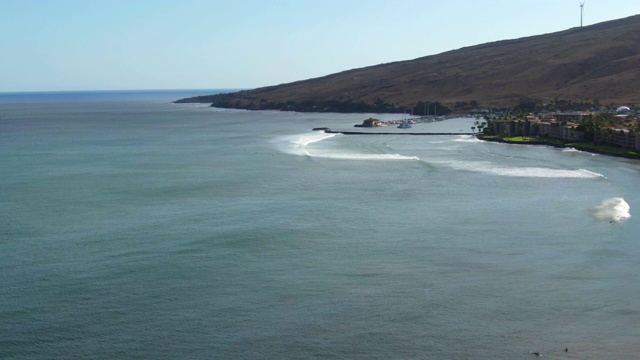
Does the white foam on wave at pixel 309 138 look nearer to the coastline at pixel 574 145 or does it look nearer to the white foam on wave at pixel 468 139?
the white foam on wave at pixel 468 139

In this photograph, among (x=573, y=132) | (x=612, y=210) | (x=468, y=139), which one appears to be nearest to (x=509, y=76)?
(x=468, y=139)

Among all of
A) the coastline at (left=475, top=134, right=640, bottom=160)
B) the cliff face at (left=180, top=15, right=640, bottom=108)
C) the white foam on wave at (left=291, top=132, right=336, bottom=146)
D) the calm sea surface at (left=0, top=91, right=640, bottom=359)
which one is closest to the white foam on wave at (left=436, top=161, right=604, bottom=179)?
the calm sea surface at (left=0, top=91, right=640, bottom=359)

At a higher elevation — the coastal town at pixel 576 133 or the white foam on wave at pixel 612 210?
the coastal town at pixel 576 133

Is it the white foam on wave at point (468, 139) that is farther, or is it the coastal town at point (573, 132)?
the white foam on wave at point (468, 139)

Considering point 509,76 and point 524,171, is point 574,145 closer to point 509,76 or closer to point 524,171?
point 524,171

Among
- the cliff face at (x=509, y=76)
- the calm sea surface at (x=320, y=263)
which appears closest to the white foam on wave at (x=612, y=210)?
the calm sea surface at (x=320, y=263)

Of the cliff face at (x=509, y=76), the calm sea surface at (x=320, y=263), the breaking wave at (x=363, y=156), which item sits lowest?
the calm sea surface at (x=320, y=263)
